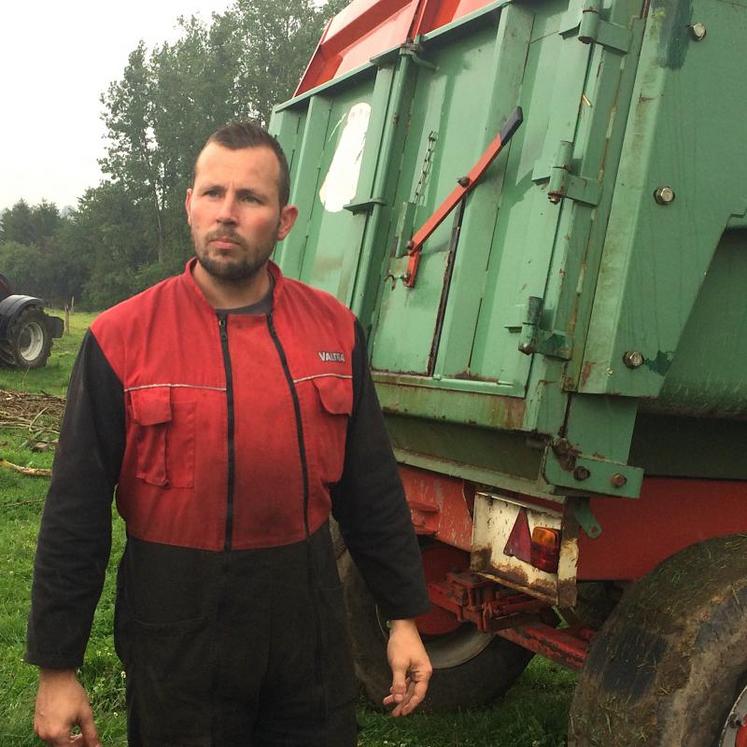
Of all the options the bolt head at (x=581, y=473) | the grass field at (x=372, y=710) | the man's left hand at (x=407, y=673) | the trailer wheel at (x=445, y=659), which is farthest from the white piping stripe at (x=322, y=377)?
the grass field at (x=372, y=710)

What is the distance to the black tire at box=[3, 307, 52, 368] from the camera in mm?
16594

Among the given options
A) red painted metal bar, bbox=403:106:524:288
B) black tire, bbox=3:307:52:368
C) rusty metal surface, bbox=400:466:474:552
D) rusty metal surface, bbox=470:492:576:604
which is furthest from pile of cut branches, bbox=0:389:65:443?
rusty metal surface, bbox=470:492:576:604

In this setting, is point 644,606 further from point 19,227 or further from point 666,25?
point 19,227

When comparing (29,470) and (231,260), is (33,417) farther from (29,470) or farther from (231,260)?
(231,260)

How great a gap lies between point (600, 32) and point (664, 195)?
494 millimetres

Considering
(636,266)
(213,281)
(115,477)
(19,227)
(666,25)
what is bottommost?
(115,477)

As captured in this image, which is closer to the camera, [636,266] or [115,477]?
[115,477]

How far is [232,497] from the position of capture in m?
1.87

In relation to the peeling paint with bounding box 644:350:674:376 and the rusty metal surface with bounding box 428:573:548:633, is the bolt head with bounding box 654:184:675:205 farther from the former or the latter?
the rusty metal surface with bounding box 428:573:548:633

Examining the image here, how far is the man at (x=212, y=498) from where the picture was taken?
185 centimetres

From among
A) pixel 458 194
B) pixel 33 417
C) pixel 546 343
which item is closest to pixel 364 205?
pixel 458 194

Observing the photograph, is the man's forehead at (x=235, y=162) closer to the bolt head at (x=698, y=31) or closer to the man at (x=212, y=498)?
the man at (x=212, y=498)

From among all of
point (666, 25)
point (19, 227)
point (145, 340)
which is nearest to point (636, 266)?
point (666, 25)

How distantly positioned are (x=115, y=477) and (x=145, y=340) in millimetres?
294
